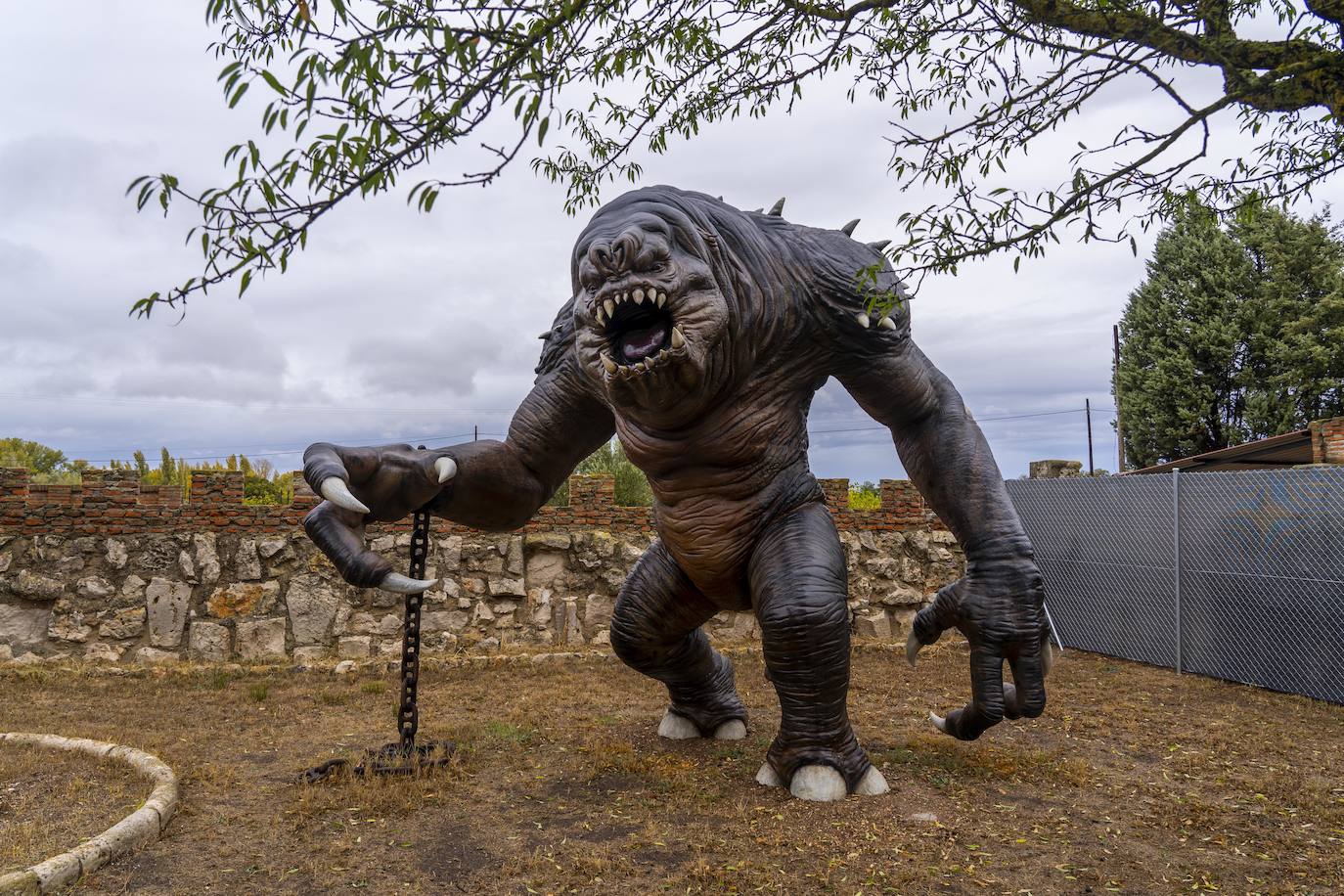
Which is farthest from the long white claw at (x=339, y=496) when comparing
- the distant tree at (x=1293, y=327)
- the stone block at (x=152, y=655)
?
the distant tree at (x=1293, y=327)

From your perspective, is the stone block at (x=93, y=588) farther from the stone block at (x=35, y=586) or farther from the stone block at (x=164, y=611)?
the stone block at (x=164, y=611)

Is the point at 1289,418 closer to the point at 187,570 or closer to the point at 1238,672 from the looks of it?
the point at 1238,672

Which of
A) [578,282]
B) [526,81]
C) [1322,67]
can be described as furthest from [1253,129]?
[526,81]

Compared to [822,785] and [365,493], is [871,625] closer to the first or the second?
[822,785]

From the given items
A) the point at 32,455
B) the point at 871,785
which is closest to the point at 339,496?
the point at 871,785

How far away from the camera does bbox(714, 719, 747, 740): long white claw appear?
3.77m

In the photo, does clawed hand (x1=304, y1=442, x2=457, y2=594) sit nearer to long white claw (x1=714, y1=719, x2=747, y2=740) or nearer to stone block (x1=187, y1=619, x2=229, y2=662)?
long white claw (x1=714, y1=719, x2=747, y2=740)

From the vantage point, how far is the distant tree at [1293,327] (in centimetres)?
1727

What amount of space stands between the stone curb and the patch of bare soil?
0.06 metres

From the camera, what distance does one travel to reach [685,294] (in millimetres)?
2600

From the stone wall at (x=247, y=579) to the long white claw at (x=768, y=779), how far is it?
155 inches

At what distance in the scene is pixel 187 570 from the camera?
21.0ft

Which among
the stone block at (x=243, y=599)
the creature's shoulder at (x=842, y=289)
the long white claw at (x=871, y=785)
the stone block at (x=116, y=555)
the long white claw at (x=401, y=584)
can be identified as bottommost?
the long white claw at (x=871, y=785)

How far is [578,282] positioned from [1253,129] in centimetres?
213
